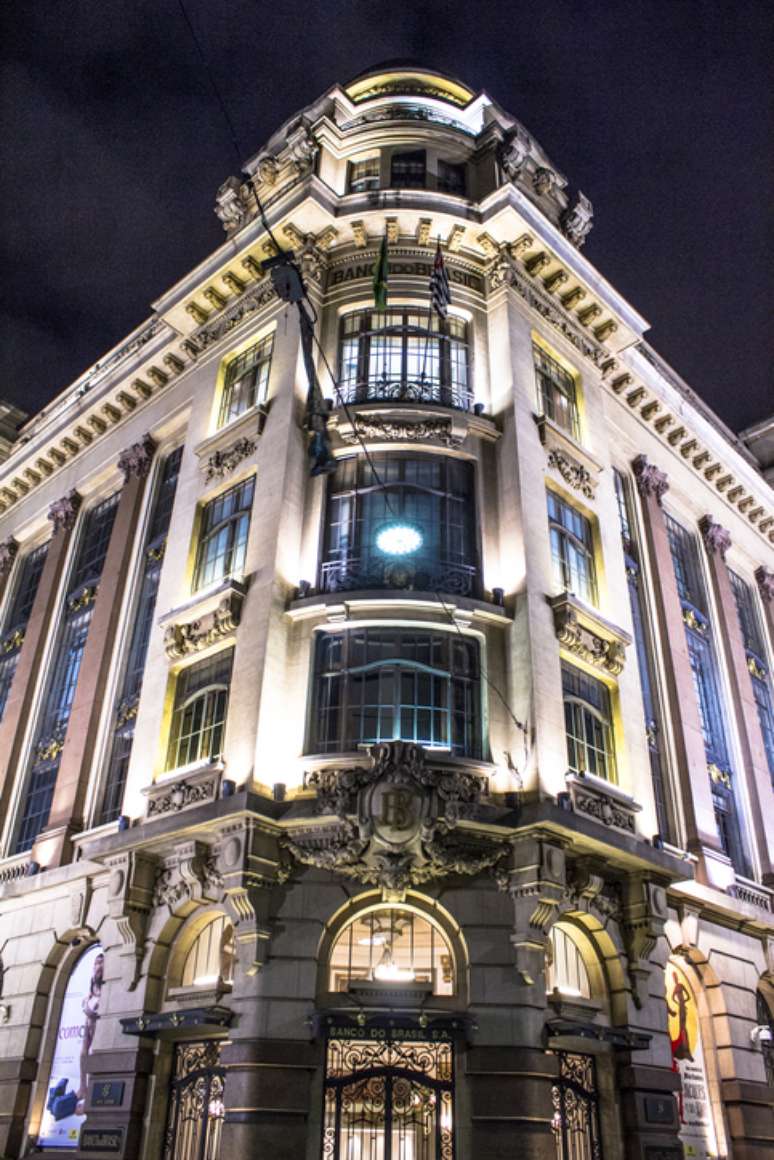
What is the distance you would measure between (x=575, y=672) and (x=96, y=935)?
14.0 m

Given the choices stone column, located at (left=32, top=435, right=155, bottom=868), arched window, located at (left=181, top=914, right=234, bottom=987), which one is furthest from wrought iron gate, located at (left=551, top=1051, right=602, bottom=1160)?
stone column, located at (left=32, top=435, right=155, bottom=868)

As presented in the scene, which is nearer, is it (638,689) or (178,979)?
(178,979)

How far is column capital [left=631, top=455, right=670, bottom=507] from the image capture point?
33719 mm

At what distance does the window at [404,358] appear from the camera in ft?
86.6

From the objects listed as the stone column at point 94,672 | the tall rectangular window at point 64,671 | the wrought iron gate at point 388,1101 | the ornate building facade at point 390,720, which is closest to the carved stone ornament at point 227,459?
the ornate building facade at point 390,720

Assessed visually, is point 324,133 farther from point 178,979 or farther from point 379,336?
point 178,979

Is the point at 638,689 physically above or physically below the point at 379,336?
below

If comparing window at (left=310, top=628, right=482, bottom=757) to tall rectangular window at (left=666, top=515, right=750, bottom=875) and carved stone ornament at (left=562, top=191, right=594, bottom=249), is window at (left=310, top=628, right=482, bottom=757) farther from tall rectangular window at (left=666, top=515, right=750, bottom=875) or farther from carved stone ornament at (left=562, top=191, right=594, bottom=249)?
carved stone ornament at (left=562, top=191, right=594, bottom=249)

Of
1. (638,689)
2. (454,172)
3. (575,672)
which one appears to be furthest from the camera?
(454,172)

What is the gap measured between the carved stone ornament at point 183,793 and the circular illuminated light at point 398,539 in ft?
22.0

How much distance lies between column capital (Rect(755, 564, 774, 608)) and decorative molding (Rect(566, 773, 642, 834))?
66.9ft

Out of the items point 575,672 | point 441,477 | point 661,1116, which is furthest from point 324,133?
point 661,1116

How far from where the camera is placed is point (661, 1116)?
66.8ft

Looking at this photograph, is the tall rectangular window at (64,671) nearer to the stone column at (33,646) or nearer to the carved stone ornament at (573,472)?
the stone column at (33,646)
